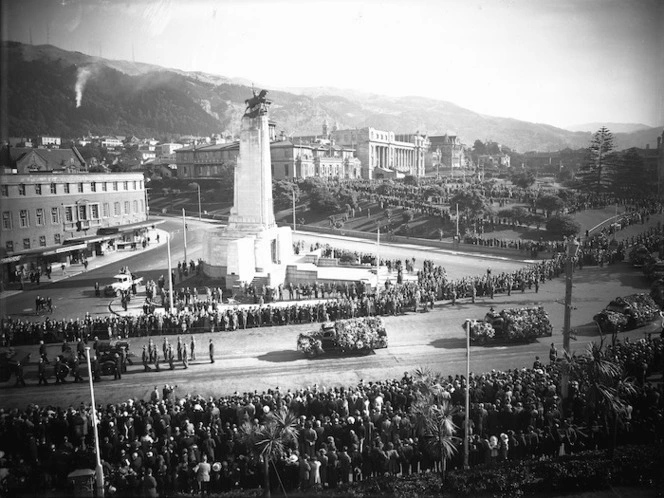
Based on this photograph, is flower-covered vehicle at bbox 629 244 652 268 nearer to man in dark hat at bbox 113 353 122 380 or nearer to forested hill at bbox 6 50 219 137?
man in dark hat at bbox 113 353 122 380

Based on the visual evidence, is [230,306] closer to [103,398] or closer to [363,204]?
[103,398]

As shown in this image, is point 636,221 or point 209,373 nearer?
point 209,373

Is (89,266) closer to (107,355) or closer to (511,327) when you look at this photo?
(107,355)

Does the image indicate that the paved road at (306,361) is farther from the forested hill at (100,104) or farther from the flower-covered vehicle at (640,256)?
the forested hill at (100,104)

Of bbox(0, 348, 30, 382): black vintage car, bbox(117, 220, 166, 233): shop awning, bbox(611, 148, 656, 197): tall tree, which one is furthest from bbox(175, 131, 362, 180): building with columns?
bbox(0, 348, 30, 382): black vintage car

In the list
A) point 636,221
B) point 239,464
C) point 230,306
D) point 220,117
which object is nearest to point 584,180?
point 636,221

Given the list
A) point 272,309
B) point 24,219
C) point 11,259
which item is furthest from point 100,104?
point 272,309

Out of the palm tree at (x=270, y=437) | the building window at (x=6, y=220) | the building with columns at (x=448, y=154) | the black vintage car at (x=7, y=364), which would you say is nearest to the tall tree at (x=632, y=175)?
the palm tree at (x=270, y=437)
